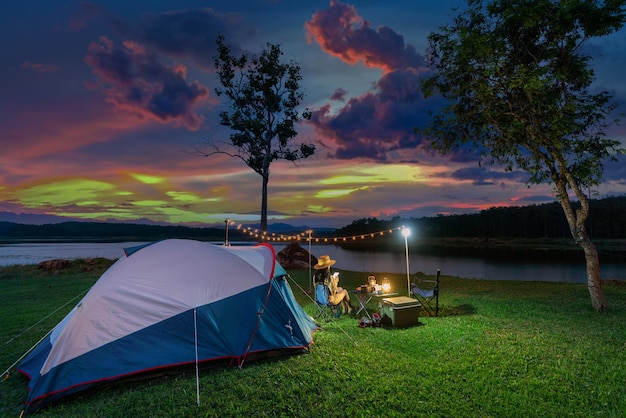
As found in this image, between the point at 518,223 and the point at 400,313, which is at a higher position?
the point at 518,223

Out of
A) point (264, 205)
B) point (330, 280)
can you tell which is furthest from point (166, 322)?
point (264, 205)

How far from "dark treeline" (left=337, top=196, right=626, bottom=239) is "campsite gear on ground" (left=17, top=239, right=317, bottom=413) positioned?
48.0 m

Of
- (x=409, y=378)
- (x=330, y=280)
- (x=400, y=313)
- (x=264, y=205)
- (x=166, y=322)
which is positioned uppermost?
(x=264, y=205)

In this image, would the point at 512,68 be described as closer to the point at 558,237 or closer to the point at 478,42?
the point at 478,42

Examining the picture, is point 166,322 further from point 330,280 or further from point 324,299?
point 330,280

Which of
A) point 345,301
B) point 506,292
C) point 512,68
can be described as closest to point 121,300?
point 345,301

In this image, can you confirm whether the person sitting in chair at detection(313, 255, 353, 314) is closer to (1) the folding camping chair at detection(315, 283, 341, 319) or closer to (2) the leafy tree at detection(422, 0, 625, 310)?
(1) the folding camping chair at detection(315, 283, 341, 319)

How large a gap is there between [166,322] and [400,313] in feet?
14.7

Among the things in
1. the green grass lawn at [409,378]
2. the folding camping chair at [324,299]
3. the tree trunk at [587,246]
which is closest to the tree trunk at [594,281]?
the tree trunk at [587,246]

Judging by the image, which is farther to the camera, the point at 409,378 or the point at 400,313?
the point at 400,313

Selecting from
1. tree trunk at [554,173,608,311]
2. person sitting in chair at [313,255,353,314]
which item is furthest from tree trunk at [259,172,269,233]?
tree trunk at [554,173,608,311]

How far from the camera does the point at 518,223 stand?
7050cm

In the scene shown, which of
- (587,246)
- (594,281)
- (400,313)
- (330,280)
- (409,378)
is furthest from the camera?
(587,246)

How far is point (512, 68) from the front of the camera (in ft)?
32.6
